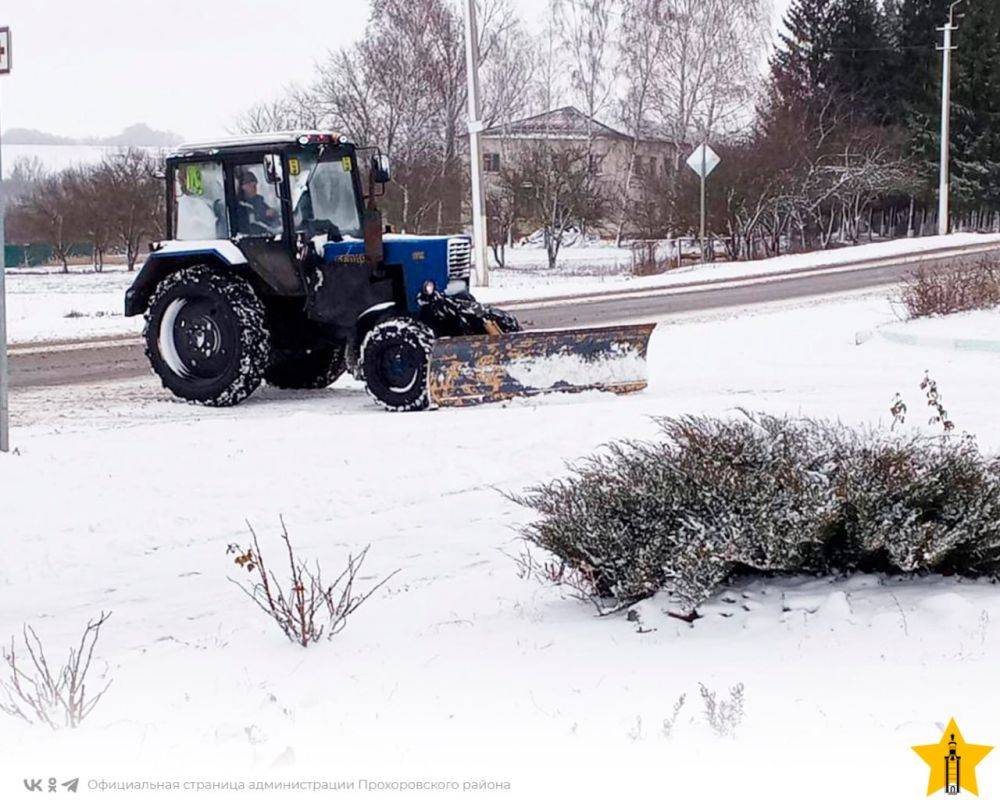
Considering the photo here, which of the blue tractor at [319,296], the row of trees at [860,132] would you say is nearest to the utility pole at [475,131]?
the row of trees at [860,132]

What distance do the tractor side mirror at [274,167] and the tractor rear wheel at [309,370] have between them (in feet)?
7.06

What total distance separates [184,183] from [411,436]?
4175mm

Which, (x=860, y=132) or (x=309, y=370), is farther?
(x=860, y=132)

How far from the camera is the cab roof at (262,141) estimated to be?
38.8 ft

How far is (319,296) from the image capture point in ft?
39.1

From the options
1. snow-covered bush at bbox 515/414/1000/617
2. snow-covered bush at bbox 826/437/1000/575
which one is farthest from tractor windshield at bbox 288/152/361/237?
snow-covered bush at bbox 826/437/1000/575

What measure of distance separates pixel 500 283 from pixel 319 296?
67.0ft

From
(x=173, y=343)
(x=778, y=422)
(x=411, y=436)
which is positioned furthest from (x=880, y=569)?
(x=173, y=343)

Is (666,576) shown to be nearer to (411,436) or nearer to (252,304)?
(411,436)

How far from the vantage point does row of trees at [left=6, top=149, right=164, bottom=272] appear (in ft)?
137

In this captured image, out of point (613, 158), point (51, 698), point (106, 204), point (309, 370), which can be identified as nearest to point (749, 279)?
point (309, 370)

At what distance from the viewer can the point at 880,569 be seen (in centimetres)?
552

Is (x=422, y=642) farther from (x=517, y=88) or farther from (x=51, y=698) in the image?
(x=517, y=88)

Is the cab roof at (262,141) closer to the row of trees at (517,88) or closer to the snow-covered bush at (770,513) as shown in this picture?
the snow-covered bush at (770,513)
